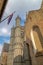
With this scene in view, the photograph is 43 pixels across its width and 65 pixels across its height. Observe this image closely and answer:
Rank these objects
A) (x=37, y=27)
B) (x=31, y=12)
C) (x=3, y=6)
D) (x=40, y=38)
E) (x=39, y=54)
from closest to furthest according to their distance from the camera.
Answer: (x=3, y=6), (x=39, y=54), (x=40, y=38), (x=37, y=27), (x=31, y=12)

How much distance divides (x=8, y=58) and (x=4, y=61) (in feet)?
6.46

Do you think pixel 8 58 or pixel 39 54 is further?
pixel 8 58

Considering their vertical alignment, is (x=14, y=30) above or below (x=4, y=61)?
above

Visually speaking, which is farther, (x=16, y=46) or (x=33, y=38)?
(x=16, y=46)

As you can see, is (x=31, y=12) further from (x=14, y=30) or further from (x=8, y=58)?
(x=14, y=30)

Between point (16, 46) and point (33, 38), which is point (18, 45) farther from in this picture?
point (33, 38)

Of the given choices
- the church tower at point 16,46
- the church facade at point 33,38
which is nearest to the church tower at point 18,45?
the church tower at point 16,46

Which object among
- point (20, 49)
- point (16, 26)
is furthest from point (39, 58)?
point (16, 26)

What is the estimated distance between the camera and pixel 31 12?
1320 cm

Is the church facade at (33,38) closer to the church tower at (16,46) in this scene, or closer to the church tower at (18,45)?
the church tower at (18,45)

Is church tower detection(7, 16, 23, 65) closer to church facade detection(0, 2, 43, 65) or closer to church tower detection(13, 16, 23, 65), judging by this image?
church tower detection(13, 16, 23, 65)

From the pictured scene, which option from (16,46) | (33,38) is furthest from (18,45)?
(33,38)

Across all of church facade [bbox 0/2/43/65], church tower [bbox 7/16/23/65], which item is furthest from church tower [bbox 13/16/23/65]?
church facade [bbox 0/2/43/65]

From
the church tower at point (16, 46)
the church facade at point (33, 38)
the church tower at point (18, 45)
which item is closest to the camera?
the church facade at point (33, 38)
